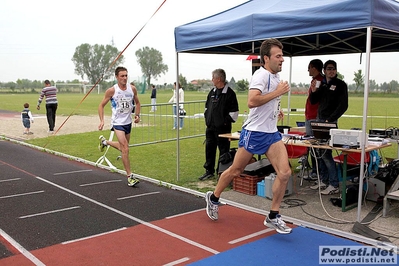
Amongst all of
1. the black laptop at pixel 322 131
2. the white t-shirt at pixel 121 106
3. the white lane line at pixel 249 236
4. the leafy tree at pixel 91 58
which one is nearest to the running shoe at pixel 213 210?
the white lane line at pixel 249 236

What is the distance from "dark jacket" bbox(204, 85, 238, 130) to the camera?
6.42 meters

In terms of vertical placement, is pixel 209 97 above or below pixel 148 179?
above

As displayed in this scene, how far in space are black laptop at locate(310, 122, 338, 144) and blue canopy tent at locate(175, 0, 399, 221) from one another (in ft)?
2.85

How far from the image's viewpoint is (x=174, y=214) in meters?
5.02

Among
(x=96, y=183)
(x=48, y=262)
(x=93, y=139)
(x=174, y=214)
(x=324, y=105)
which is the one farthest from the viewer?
(x=93, y=139)

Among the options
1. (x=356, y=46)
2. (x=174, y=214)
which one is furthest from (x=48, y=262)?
(x=356, y=46)

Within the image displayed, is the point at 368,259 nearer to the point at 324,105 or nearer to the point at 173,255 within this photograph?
the point at 173,255

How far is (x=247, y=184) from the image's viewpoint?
5895 millimetres

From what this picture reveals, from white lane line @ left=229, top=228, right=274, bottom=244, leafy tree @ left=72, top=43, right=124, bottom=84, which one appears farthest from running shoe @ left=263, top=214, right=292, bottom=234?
leafy tree @ left=72, top=43, right=124, bottom=84

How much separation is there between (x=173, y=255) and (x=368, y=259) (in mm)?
1894

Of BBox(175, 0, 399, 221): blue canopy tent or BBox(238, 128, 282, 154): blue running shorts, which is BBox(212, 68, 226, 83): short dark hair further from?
BBox(238, 128, 282, 154): blue running shorts

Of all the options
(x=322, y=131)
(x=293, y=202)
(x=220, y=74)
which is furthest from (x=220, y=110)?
(x=293, y=202)

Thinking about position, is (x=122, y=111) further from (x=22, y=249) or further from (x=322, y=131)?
(x=322, y=131)

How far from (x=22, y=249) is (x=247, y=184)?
327cm
